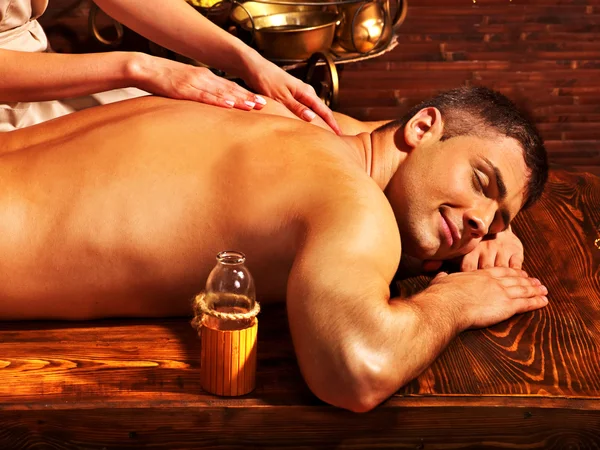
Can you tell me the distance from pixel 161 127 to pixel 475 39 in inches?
103

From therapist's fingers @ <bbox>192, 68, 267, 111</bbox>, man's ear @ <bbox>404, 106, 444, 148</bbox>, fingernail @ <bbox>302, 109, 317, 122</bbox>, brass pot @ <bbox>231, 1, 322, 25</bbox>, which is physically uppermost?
therapist's fingers @ <bbox>192, 68, 267, 111</bbox>

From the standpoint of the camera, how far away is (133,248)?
6.44ft

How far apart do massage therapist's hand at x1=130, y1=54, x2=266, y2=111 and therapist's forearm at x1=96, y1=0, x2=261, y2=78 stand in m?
0.30

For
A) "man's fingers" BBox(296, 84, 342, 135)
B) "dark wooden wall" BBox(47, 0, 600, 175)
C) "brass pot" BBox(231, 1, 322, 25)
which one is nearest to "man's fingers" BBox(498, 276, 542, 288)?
"man's fingers" BBox(296, 84, 342, 135)

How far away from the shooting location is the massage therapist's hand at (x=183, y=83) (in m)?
2.26

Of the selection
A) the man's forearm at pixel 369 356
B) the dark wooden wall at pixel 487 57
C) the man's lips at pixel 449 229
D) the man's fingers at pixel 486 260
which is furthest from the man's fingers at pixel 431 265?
the dark wooden wall at pixel 487 57

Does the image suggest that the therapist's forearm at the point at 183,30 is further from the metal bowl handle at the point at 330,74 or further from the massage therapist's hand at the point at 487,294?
the massage therapist's hand at the point at 487,294

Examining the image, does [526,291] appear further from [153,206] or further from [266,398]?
[153,206]

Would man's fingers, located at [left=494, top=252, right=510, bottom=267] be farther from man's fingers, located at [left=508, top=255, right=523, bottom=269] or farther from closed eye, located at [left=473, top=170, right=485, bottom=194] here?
closed eye, located at [left=473, top=170, right=485, bottom=194]

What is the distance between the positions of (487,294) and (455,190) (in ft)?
0.83

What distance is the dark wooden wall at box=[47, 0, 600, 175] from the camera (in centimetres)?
428

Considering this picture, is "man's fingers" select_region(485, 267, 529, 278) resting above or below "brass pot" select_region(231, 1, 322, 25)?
below

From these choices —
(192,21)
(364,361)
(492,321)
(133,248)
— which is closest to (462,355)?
(492,321)

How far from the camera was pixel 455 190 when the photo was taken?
2.14m
